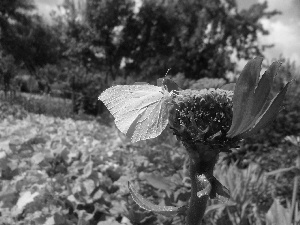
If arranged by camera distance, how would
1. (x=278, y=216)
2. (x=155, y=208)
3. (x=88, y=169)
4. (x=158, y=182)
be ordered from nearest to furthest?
(x=155, y=208) < (x=278, y=216) < (x=158, y=182) < (x=88, y=169)

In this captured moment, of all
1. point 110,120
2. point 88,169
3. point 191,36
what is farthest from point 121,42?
point 88,169

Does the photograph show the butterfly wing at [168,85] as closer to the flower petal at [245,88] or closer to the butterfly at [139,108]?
the butterfly at [139,108]

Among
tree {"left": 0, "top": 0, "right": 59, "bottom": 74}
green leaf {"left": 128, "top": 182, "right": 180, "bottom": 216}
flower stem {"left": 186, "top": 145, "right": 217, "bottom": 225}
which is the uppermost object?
tree {"left": 0, "top": 0, "right": 59, "bottom": 74}

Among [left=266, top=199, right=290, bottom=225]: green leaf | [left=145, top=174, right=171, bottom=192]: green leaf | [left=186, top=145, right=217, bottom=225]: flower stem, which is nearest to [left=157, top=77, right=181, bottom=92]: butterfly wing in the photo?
[left=186, top=145, right=217, bottom=225]: flower stem

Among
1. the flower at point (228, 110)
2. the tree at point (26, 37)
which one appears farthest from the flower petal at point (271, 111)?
the tree at point (26, 37)

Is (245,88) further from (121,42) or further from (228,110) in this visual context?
(121,42)

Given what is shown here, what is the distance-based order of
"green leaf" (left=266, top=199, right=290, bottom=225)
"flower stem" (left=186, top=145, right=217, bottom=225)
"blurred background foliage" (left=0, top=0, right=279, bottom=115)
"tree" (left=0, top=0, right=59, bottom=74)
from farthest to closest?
1. "tree" (left=0, top=0, right=59, bottom=74)
2. "blurred background foliage" (left=0, top=0, right=279, bottom=115)
3. "green leaf" (left=266, top=199, right=290, bottom=225)
4. "flower stem" (left=186, top=145, right=217, bottom=225)

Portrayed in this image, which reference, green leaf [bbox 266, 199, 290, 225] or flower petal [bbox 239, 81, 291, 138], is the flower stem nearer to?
flower petal [bbox 239, 81, 291, 138]
